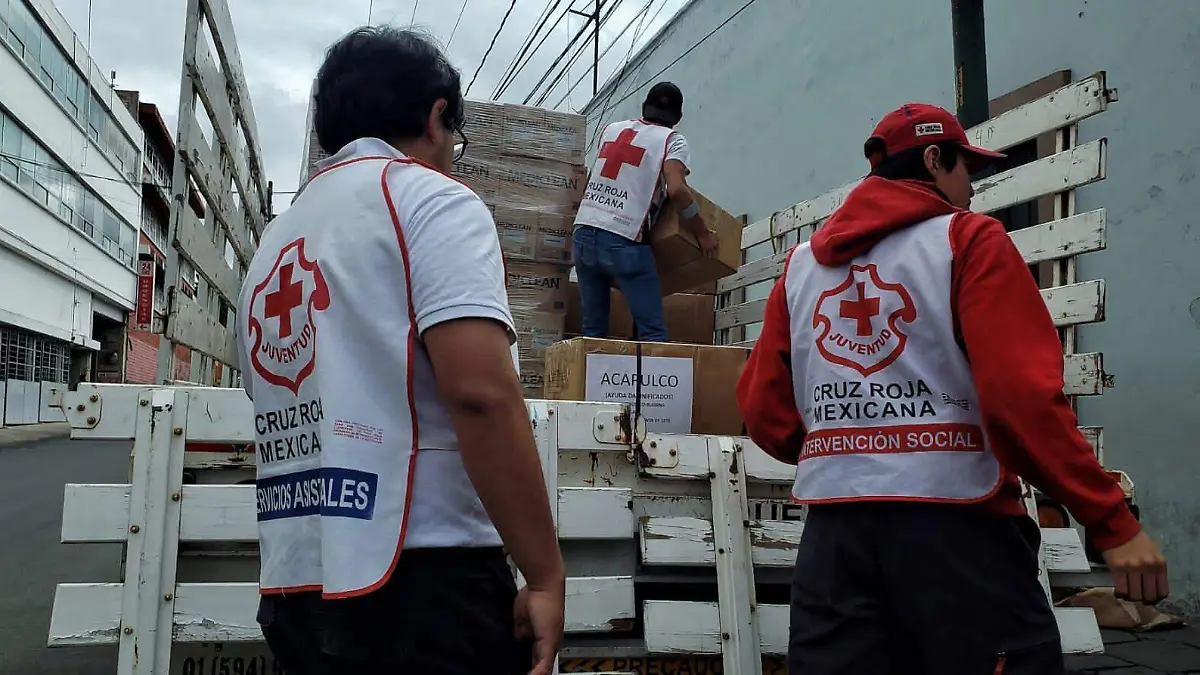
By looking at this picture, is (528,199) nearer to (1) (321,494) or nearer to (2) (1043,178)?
(2) (1043,178)

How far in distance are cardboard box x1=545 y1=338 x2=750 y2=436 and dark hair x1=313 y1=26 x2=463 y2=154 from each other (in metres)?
1.91

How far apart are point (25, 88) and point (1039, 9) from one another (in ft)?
85.0

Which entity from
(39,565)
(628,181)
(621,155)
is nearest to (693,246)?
(628,181)

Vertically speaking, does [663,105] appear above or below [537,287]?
above

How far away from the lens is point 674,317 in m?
5.19

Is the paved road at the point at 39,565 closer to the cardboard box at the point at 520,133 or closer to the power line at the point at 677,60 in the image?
the cardboard box at the point at 520,133

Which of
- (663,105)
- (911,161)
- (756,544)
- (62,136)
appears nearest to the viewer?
(911,161)

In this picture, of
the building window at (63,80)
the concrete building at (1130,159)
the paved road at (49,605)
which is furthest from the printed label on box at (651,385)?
the building window at (63,80)

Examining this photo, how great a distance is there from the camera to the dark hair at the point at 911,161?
6.97 ft

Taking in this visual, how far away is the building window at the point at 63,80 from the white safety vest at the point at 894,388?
26267mm

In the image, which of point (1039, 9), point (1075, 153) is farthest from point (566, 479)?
point (1039, 9)

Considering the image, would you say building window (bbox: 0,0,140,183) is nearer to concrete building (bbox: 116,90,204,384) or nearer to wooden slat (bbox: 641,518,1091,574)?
concrete building (bbox: 116,90,204,384)

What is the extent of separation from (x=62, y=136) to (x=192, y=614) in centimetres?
2976

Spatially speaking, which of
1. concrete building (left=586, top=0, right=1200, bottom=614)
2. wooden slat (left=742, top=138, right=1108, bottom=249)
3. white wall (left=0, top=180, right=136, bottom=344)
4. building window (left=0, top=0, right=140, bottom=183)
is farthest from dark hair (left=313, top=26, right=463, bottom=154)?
building window (left=0, top=0, right=140, bottom=183)
